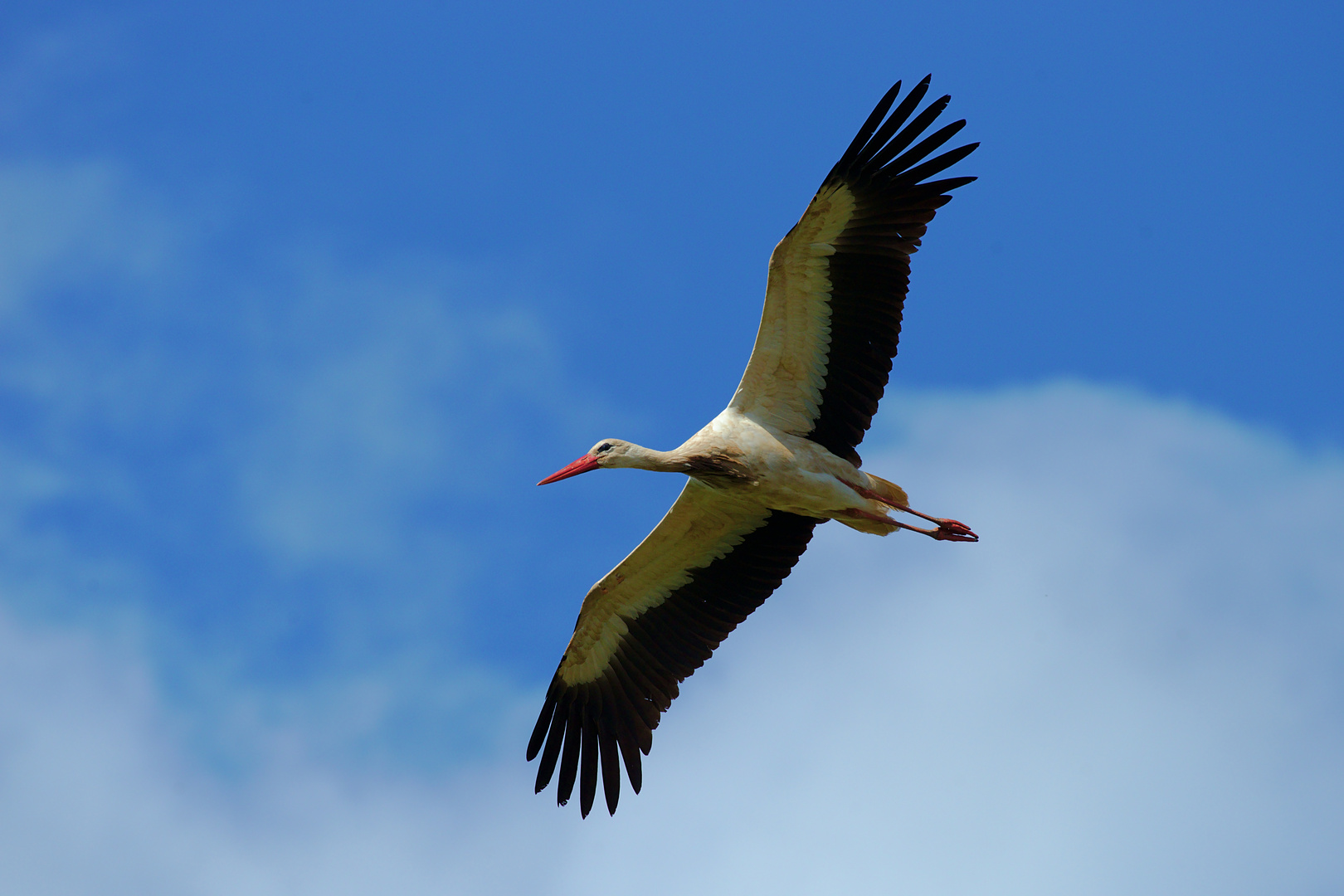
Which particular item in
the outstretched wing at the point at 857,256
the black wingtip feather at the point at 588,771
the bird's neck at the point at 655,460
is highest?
the outstretched wing at the point at 857,256

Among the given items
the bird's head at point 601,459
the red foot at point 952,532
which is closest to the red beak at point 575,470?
the bird's head at point 601,459

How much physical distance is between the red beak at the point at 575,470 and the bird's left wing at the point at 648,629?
818mm

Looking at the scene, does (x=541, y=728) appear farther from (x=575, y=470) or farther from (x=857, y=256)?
(x=857, y=256)

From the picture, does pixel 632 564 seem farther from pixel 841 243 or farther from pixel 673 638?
pixel 841 243

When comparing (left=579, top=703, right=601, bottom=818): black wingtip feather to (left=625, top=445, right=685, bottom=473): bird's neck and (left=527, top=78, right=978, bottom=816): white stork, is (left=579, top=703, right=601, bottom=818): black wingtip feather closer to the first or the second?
(left=527, top=78, right=978, bottom=816): white stork

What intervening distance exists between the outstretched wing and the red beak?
1.56m

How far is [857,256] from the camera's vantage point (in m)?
10.2

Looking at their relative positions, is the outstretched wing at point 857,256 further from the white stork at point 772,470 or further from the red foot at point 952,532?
the red foot at point 952,532

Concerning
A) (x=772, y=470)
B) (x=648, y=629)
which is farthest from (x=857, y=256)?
(x=648, y=629)

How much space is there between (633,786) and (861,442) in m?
3.63

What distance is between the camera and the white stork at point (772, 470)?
1018 centimetres

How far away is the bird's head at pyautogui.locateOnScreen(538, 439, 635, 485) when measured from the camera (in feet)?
35.1

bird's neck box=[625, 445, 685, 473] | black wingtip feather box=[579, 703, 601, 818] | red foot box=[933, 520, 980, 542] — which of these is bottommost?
black wingtip feather box=[579, 703, 601, 818]

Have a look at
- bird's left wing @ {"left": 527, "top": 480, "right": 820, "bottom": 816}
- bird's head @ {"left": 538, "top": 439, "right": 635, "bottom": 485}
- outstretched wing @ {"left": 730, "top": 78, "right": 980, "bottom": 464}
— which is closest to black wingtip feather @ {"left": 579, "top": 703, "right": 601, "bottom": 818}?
bird's left wing @ {"left": 527, "top": 480, "right": 820, "bottom": 816}
